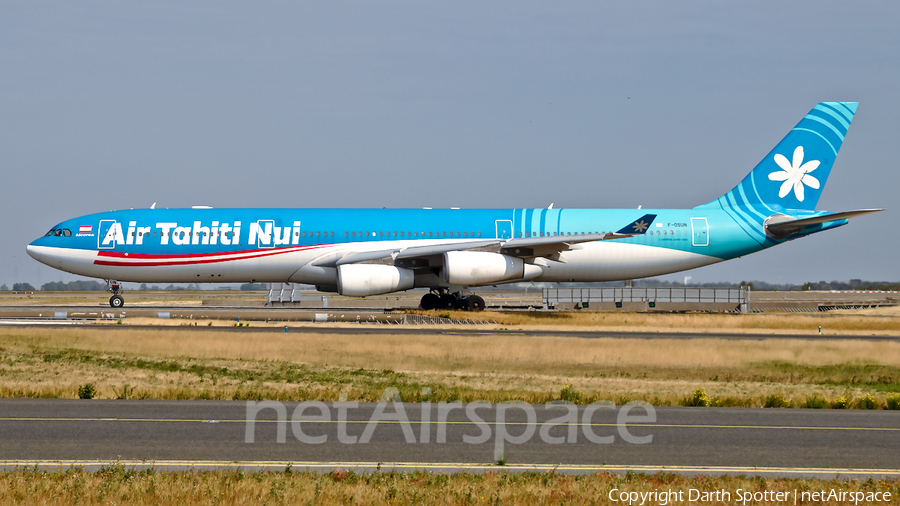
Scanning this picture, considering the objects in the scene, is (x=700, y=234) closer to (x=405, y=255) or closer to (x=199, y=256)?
(x=405, y=255)

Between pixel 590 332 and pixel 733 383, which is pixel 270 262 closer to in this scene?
pixel 590 332

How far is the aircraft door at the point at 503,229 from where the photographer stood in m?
36.9

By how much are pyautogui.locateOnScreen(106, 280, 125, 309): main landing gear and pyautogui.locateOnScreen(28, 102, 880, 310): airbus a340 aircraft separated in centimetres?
12

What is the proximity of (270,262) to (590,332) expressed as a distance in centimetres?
1507

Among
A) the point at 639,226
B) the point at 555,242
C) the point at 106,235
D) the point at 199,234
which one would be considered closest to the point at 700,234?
the point at 639,226

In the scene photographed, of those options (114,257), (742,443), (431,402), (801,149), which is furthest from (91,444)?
(801,149)

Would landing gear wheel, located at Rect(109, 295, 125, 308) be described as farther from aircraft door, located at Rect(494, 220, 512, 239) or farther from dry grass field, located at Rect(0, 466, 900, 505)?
dry grass field, located at Rect(0, 466, 900, 505)

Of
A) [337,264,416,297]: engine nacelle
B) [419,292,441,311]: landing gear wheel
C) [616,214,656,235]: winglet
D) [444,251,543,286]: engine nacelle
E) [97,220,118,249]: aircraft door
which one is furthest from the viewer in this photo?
[419,292,441,311]: landing gear wheel

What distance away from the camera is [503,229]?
121 ft

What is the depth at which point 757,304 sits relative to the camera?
57.6m

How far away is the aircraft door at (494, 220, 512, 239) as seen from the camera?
36.9 m

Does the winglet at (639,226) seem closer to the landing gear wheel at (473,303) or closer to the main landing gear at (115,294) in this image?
the landing gear wheel at (473,303)
